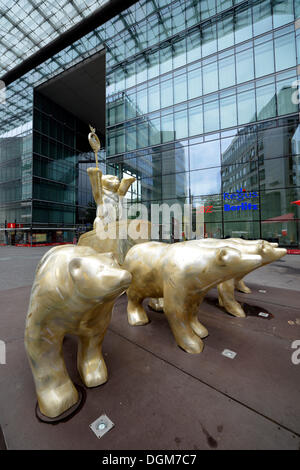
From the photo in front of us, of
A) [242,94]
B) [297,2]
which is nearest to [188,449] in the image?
[242,94]

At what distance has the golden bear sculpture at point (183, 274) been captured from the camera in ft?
6.19

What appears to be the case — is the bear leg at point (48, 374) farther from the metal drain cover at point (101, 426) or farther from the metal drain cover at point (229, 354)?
the metal drain cover at point (229, 354)

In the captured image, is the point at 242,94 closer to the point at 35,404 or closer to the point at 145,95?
the point at 145,95

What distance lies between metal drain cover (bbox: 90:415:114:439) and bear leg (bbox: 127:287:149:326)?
1.46 metres

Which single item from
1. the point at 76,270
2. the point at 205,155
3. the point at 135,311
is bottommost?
the point at 135,311

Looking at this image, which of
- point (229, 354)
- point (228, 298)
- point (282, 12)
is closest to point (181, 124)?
point (282, 12)

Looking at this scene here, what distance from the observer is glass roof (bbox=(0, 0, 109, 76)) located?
13562 millimetres

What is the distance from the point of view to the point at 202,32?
14281 mm

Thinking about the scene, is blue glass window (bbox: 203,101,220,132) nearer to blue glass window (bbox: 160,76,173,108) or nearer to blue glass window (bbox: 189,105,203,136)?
blue glass window (bbox: 189,105,203,136)

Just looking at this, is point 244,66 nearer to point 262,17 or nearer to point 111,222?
point 262,17

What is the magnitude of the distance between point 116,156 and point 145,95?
5241 mm

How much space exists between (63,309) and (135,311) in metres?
1.76

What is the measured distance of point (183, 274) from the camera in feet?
6.65

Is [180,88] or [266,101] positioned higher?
[180,88]
